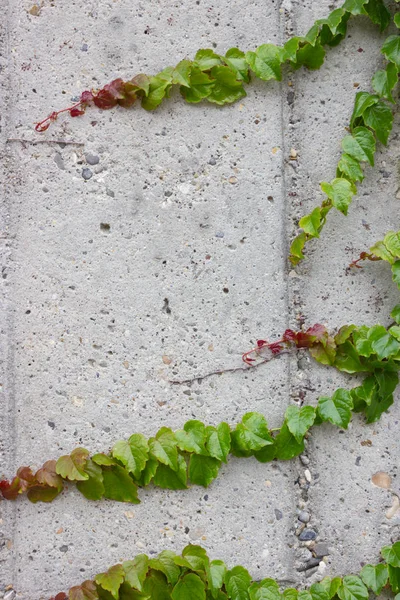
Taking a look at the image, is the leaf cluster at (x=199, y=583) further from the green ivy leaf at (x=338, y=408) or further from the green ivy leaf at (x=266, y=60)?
the green ivy leaf at (x=266, y=60)

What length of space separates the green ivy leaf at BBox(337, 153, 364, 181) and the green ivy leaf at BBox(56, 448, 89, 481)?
0.79 metres

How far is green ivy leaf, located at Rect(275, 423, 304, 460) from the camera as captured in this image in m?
1.45

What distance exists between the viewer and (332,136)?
5.00 feet

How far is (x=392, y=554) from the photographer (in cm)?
146

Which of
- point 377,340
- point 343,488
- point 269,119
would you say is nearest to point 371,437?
point 343,488

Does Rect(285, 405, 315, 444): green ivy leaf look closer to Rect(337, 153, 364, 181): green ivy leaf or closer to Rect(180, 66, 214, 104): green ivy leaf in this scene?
Rect(337, 153, 364, 181): green ivy leaf

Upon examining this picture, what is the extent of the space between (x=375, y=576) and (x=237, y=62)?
1.11m

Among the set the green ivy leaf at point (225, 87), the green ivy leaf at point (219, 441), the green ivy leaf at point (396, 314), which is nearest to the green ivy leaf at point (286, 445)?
the green ivy leaf at point (219, 441)

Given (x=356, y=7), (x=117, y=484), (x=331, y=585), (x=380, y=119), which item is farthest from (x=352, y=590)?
(x=356, y=7)

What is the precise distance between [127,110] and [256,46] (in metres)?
0.31

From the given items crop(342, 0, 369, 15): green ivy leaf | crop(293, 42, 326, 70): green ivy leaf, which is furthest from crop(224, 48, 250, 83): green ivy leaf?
crop(342, 0, 369, 15): green ivy leaf

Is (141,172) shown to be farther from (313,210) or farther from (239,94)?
(313,210)

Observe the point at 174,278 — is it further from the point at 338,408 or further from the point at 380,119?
the point at 380,119

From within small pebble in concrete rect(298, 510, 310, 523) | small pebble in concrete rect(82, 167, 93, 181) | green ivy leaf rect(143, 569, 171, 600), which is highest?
small pebble in concrete rect(82, 167, 93, 181)
